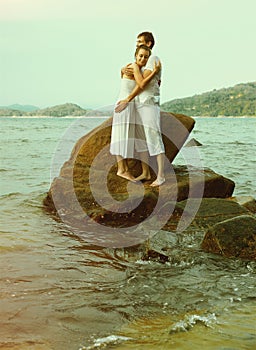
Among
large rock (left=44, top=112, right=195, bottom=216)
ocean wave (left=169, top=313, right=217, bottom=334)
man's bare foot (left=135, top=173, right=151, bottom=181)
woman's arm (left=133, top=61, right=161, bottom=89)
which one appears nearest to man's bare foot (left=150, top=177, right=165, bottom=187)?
man's bare foot (left=135, top=173, right=151, bottom=181)

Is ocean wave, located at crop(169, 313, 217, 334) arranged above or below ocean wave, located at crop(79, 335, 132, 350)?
below

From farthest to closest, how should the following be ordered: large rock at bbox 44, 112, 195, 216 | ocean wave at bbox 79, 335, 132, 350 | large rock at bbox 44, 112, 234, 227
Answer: large rock at bbox 44, 112, 195, 216 → large rock at bbox 44, 112, 234, 227 → ocean wave at bbox 79, 335, 132, 350

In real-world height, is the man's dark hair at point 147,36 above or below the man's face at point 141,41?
above

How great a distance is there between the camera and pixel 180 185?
8.22m

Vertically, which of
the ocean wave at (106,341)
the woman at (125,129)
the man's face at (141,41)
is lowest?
the ocean wave at (106,341)

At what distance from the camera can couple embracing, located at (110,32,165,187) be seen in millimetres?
8180

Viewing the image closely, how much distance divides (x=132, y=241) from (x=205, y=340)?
9.70ft

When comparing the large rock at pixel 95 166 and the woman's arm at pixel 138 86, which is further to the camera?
the large rock at pixel 95 166

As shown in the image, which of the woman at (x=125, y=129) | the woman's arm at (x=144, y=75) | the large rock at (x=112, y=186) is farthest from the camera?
the woman at (x=125, y=129)

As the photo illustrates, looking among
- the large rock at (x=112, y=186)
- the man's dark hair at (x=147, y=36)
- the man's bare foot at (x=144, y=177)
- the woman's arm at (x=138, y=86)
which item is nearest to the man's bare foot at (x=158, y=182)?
the large rock at (x=112, y=186)

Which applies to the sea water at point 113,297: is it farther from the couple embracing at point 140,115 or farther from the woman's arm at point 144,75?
the woman's arm at point 144,75

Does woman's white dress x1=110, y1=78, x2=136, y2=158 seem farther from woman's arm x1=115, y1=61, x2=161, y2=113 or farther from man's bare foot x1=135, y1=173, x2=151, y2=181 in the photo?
man's bare foot x1=135, y1=173, x2=151, y2=181

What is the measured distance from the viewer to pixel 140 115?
8461mm

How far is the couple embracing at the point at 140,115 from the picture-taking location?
8.18m
